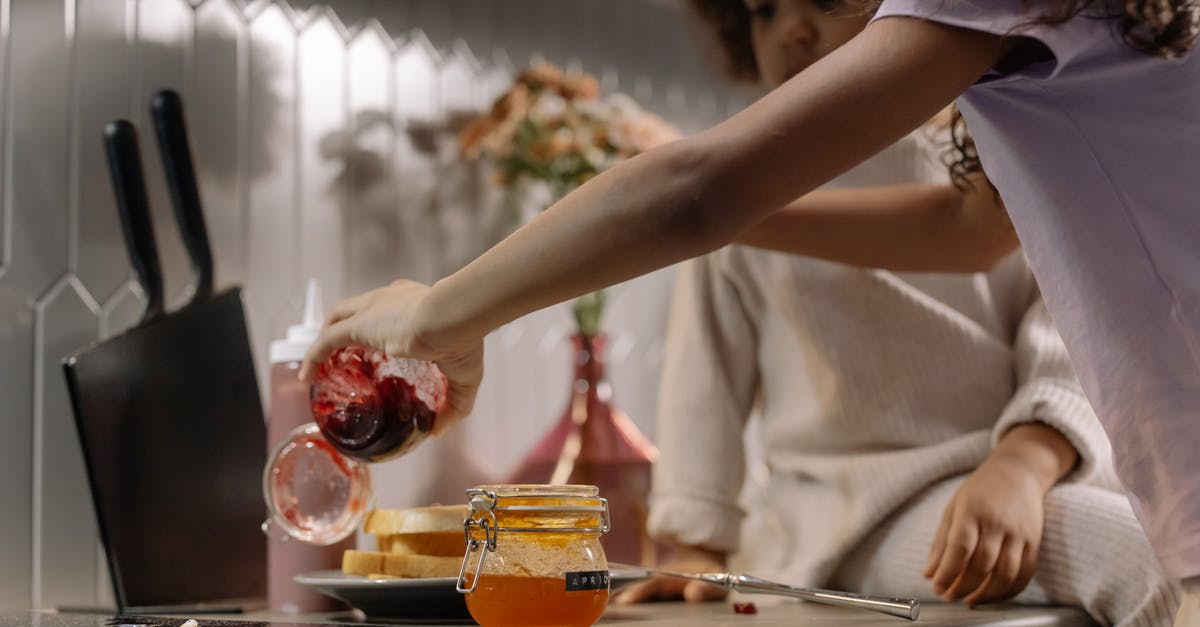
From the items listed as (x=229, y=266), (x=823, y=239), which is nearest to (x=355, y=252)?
(x=229, y=266)

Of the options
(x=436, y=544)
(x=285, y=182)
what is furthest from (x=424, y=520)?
(x=285, y=182)

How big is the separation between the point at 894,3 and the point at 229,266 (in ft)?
2.75

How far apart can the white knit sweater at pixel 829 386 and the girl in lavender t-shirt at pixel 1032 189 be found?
364 mm

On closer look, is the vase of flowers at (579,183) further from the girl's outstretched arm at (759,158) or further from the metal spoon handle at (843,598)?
the girl's outstretched arm at (759,158)

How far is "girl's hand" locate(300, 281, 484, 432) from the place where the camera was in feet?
2.17

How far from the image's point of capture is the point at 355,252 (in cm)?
135

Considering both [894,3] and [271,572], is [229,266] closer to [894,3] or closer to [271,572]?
[271,572]

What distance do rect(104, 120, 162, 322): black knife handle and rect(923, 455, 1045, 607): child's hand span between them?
68 cm

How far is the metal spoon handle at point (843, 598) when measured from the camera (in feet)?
2.47

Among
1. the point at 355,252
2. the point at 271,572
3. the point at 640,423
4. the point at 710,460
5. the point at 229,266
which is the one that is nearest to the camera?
the point at 271,572

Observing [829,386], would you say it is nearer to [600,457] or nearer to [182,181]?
[600,457]

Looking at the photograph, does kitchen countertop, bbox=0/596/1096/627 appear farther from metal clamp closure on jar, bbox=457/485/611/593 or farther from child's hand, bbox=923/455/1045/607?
metal clamp closure on jar, bbox=457/485/611/593

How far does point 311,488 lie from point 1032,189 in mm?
542

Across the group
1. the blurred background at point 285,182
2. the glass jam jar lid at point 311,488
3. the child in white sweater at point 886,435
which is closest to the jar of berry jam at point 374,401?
the glass jam jar lid at point 311,488
